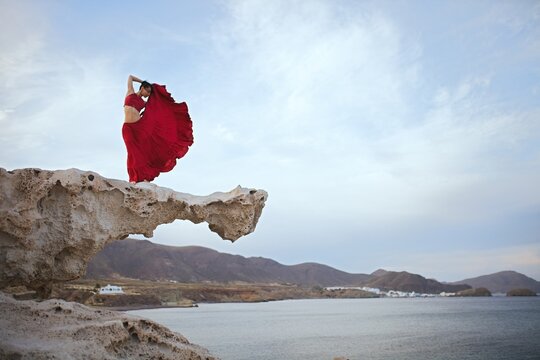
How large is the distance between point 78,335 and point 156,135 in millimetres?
3572

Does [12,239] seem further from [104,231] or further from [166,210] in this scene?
[166,210]

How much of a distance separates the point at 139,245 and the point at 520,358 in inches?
3853

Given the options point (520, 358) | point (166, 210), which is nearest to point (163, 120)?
point (166, 210)

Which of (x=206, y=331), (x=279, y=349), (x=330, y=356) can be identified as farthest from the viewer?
(x=206, y=331)

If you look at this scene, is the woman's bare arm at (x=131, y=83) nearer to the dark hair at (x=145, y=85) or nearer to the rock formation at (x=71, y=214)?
the dark hair at (x=145, y=85)

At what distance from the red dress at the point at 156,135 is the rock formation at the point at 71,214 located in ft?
2.15

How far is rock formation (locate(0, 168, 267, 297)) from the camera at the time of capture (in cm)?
704

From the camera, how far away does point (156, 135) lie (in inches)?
340

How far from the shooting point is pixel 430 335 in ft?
136

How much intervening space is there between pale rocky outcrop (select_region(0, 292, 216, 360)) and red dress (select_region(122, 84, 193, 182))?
2.51 m

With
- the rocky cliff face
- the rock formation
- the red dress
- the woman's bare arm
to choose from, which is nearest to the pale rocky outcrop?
the rocky cliff face

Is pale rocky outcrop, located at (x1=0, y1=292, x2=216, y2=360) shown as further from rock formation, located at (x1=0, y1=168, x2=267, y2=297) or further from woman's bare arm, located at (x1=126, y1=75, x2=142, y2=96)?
woman's bare arm, located at (x1=126, y1=75, x2=142, y2=96)

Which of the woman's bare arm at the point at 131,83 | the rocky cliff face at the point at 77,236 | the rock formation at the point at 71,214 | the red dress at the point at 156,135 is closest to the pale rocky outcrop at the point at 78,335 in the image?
the rocky cliff face at the point at 77,236

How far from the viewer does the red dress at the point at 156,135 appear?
8516mm
